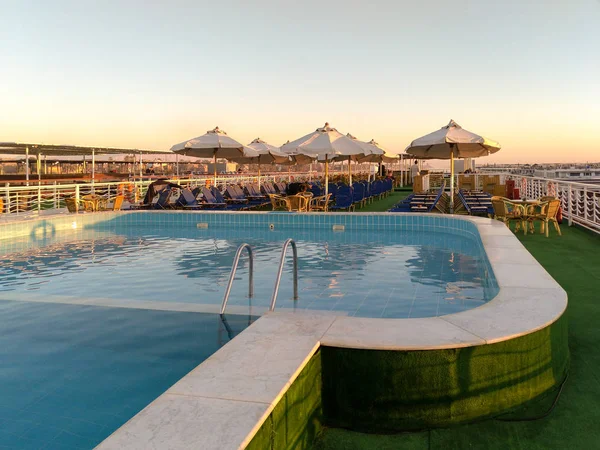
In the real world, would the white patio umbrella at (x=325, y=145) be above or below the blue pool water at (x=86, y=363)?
above

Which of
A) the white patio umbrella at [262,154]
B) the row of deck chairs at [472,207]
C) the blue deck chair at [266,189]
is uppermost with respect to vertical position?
the white patio umbrella at [262,154]

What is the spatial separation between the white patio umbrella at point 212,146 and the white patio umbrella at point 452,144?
4.78 m

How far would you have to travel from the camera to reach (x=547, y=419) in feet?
7.76

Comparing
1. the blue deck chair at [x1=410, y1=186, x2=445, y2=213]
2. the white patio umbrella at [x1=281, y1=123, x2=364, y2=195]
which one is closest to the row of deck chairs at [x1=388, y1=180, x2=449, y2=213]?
the blue deck chair at [x1=410, y1=186, x2=445, y2=213]

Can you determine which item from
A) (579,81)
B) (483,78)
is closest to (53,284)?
(483,78)

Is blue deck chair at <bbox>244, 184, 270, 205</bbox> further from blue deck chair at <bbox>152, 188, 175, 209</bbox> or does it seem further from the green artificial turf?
the green artificial turf

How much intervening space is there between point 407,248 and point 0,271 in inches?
230

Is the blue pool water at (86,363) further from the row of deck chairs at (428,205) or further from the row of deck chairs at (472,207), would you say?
the row of deck chairs at (472,207)

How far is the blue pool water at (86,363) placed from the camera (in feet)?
8.25

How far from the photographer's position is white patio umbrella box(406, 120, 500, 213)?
33.3ft

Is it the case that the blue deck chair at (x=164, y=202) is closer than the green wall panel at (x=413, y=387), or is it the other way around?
the green wall panel at (x=413, y=387)

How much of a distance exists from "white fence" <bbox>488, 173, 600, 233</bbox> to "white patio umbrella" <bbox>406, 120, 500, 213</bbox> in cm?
162

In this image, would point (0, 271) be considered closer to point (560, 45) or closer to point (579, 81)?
point (560, 45)

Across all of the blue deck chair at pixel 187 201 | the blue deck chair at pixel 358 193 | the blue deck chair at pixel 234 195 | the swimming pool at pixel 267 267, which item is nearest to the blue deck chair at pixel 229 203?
the blue deck chair at pixel 234 195
